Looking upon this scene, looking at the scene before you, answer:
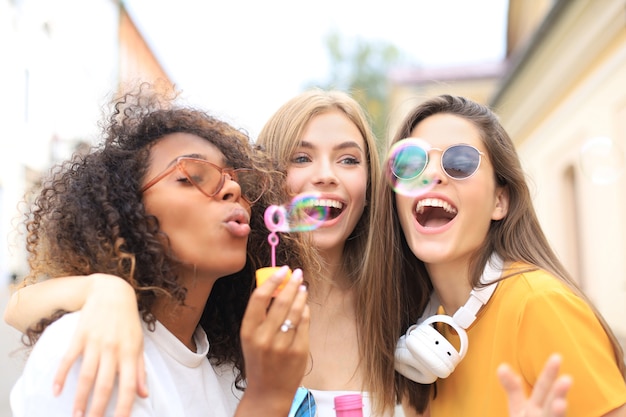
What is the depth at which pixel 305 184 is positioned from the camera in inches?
113

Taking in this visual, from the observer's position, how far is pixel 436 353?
218cm

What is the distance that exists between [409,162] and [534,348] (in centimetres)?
81

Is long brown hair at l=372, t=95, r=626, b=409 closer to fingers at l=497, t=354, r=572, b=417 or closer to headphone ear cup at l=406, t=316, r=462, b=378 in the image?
headphone ear cup at l=406, t=316, r=462, b=378

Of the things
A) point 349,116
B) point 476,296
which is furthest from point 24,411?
point 349,116

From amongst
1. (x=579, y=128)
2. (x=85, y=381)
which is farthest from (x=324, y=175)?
(x=579, y=128)

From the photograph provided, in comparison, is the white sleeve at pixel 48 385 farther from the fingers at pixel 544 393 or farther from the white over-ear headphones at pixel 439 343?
the white over-ear headphones at pixel 439 343

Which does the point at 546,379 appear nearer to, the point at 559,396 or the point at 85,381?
the point at 559,396

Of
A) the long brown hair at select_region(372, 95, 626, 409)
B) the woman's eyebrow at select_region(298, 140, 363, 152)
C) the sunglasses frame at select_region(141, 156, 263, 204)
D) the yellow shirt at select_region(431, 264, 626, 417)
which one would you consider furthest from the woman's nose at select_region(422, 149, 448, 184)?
the sunglasses frame at select_region(141, 156, 263, 204)

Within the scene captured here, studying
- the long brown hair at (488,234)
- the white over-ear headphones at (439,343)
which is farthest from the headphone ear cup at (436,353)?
the long brown hair at (488,234)

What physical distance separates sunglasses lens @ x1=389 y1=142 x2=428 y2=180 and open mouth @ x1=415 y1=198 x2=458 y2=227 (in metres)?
0.11

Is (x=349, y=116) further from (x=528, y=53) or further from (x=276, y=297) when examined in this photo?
(x=528, y=53)

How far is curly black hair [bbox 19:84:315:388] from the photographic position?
74.0 inches

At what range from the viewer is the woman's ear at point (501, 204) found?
247cm

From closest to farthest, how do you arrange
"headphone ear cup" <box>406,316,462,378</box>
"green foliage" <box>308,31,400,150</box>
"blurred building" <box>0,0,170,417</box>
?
"headphone ear cup" <box>406,316,462,378</box>, "blurred building" <box>0,0,170,417</box>, "green foliage" <box>308,31,400,150</box>
